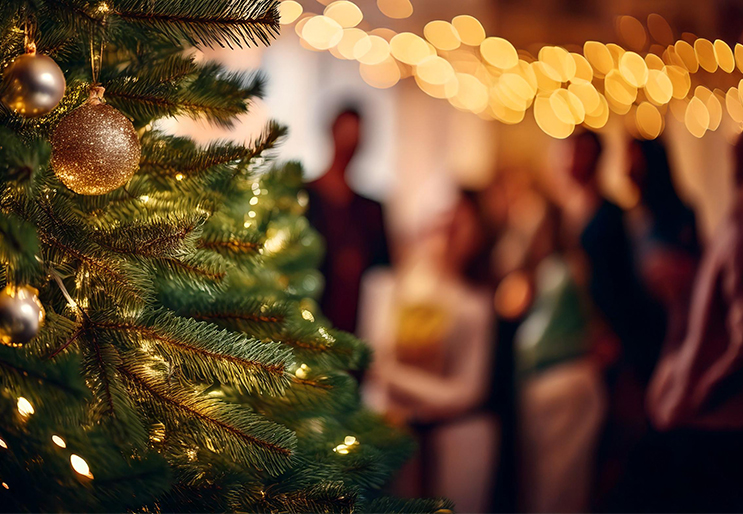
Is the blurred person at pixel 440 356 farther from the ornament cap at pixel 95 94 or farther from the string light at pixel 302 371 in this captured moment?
the ornament cap at pixel 95 94

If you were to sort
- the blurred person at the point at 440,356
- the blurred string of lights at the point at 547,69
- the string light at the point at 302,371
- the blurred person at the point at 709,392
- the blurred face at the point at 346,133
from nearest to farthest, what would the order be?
the string light at the point at 302,371 < the blurred person at the point at 709,392 < the blurred string of lights at the point at 547,69 < the blurred person at the point at 440,356 < the blurred face at the point at 346,133

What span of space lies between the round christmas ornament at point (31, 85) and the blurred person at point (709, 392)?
151cm

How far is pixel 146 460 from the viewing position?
0.40 m

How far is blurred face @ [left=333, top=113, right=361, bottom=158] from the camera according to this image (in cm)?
188

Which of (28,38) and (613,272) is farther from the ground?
(28,38)

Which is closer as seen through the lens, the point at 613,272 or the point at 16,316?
the point at 16,316

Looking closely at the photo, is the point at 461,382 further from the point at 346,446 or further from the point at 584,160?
the point at 346,446

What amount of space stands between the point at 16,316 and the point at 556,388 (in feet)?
5.16

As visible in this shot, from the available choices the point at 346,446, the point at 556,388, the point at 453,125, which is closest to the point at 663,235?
the point at 556,388

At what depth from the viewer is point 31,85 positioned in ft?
1.12

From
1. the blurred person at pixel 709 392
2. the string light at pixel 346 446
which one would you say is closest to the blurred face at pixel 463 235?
the blurred person at pixel 709 392

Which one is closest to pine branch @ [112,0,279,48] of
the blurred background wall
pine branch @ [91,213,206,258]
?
pine branch @ [91,213,206,258]

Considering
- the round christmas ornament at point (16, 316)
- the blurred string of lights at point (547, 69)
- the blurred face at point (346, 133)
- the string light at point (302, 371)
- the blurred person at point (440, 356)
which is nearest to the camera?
the round christmas ornament at point (16, 316)

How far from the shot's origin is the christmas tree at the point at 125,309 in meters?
0.36
